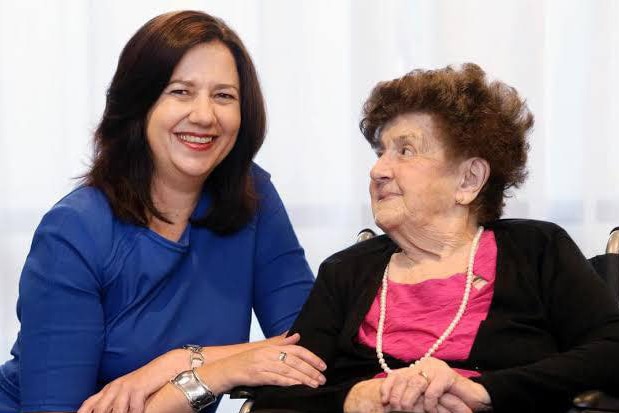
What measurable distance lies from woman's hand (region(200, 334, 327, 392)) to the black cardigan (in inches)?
1.0

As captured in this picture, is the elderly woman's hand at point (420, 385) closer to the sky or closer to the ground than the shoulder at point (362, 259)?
closer to the ground

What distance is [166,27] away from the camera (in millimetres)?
2215

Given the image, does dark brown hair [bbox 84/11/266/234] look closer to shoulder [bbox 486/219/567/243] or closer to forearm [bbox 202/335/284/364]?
forearm [bbox 202/335/284/364]

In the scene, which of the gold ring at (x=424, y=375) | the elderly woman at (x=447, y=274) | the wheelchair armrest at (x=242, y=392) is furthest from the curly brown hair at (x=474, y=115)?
the wheelchair armrest at (x=242, y=392)

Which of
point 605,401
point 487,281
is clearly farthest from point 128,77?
point 605,401

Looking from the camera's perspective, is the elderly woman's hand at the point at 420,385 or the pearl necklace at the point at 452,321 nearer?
the elderly woman's hand at the point at 420,385

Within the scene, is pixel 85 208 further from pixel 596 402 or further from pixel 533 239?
pixel 596 402

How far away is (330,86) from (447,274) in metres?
1.12

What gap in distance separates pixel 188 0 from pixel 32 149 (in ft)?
2.19

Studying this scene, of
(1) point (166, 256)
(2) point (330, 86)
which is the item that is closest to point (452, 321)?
(1) point (166, 256)

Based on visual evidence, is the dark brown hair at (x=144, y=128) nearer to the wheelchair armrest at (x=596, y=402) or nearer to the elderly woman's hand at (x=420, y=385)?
the elderly woman's hand at (x=420, y=385)

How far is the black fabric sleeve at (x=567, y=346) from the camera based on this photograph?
1807mm

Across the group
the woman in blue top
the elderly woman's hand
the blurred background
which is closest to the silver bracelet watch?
the woman in blue top

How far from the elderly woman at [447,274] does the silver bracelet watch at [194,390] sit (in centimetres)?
14
